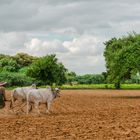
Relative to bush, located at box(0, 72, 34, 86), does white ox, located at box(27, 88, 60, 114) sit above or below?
below

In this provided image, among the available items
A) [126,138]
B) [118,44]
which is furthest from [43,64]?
[126,138]

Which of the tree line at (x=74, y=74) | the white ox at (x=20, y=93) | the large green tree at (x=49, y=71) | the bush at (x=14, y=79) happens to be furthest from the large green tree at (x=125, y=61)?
the bush at (x=14, y=79)

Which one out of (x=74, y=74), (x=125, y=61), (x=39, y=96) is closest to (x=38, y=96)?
(x=39, y=96)

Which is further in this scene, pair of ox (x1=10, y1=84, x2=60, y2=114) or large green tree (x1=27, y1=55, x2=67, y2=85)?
large green tree (x1=27, y1=55, x2=67, y2=85)

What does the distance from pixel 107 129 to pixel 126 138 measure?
8.08 ft

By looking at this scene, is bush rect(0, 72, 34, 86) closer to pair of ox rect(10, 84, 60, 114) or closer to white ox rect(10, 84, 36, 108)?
white ox rect(10, 84, 36, 108)

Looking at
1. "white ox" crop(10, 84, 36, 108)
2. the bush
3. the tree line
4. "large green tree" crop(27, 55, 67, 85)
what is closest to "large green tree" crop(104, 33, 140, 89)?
the tree line

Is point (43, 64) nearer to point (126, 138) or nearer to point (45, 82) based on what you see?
point (45, 82)

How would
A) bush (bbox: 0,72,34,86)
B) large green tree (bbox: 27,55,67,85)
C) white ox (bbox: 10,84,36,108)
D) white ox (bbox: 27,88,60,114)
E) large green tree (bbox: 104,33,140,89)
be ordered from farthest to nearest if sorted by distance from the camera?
bush (bbox: 0,72,34,86) < large green tree (bbox: 27,55,67,85) < large green tree (bbox: 104,33,140,89) < white ox (bbox: 10,84,36,108) < white ox (bbox: 27,88,60,114)

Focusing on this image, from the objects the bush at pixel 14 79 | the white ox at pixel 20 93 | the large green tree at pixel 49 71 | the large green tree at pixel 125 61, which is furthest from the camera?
the bush at pixel 14 79

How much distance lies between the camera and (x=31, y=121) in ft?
69.3

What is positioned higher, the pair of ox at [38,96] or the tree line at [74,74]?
the tree line at [74,74]

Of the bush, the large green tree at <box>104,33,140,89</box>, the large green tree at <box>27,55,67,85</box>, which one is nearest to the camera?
the large green tree at <box>104,33,140,89</box>

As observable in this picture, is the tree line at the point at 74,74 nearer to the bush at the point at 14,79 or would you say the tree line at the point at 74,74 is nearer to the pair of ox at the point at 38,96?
the bush at the point at 14,79
